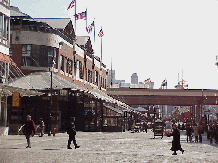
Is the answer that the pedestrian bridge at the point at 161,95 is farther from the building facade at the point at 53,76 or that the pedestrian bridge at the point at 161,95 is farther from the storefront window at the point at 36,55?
the storefront window at the point at 36,55

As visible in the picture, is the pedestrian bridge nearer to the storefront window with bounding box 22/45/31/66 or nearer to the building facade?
the building facade

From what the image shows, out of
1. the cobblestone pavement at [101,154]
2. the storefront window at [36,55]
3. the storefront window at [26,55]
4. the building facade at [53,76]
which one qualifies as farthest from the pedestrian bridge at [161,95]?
the cobblestone pavement at [101,154]

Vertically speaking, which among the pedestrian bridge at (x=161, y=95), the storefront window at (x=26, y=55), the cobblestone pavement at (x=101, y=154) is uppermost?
the storefront window at (x=26, y=55)

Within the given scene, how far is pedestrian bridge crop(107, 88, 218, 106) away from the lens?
103562 millimetres

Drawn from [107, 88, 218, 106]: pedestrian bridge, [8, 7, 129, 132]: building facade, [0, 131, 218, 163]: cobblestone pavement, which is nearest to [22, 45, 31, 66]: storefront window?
[8, 7, 129, 132]: building facade

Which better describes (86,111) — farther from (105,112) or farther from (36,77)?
(36,77)

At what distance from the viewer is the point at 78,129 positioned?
63.1m

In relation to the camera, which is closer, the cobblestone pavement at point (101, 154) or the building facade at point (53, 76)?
the cobblestone pavement at point (101, 154)

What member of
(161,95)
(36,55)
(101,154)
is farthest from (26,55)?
(161,95)

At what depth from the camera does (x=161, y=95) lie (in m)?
104

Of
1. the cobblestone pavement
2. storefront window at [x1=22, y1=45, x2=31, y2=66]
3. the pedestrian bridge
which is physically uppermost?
storefront window at [x1=22, y1=45, x2=31, y2=66]

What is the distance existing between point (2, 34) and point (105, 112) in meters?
27.9

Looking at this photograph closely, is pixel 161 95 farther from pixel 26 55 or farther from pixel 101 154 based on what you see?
pixel 101 154

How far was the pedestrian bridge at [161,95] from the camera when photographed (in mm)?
103562
